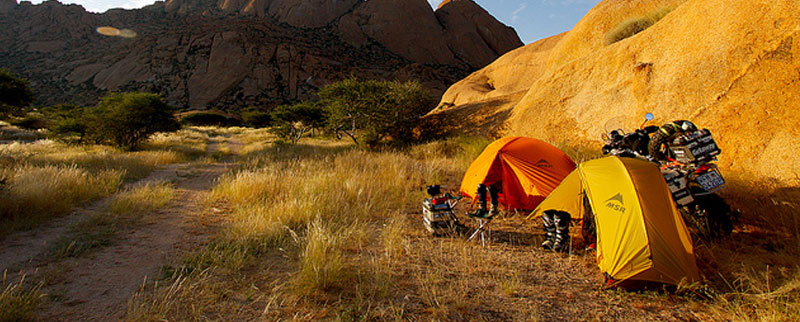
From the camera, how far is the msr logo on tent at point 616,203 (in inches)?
127

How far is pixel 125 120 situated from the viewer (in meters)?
14.9

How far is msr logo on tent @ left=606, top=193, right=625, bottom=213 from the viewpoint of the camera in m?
3.23

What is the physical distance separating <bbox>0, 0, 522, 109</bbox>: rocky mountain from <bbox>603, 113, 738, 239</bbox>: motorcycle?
53.0m

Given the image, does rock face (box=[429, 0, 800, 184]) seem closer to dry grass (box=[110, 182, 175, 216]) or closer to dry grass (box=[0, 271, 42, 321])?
dry grass (box=[0, 271, 42, 321])

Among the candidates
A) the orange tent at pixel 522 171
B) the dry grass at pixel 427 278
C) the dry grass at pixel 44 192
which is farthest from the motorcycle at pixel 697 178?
the dry grass at pixel 44 192

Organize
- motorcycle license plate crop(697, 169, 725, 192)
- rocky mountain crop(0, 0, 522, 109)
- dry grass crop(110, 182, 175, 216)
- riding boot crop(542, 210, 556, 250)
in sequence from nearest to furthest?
1. motorcycle license plate crop(697, 169, 725, 192)
2. riding boot crop(542, 210, 556, 250)
3. dry grass crop(110, 182, 175, 216)
4. rocky mountain crop(0, 0, 522, 109)

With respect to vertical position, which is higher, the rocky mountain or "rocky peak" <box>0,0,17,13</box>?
"rocky peak" <box>0,0,17,13</box>

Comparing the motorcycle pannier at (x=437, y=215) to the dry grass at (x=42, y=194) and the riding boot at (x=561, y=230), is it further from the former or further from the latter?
the dry grass at (x=42, y=194)

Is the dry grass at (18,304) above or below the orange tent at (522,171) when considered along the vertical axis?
below

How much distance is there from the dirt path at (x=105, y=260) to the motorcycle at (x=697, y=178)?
6.04 m

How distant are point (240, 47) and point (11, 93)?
46.8m

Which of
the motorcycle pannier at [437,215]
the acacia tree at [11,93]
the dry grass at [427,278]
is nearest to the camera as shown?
the dry grass at [427,278]

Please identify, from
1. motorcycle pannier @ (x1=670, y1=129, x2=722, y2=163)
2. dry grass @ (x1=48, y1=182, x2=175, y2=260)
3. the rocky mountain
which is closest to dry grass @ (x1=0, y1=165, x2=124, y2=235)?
dry grass @ (x1=48, y1=182, x2=175, y2=260)

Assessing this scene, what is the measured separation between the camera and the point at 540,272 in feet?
11.2
